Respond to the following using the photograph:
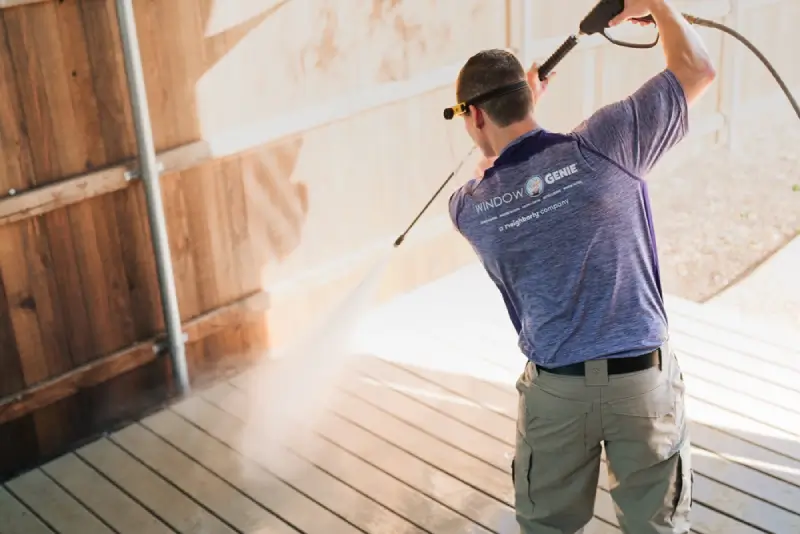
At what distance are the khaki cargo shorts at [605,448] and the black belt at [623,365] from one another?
0.05 ft

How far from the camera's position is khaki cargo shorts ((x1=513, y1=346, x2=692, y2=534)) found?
107 inches

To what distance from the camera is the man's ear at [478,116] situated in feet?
8.85

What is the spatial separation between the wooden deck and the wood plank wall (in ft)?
1.11

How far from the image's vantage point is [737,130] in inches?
317

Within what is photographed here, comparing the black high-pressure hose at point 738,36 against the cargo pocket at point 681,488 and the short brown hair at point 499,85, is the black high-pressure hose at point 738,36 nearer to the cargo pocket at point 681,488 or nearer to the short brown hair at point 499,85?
the short brown hair at point 499,85

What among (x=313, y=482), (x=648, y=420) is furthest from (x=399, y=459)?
(x=648, y=420)

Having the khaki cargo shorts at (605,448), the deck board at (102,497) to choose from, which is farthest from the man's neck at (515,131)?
the deck board at (102,497)

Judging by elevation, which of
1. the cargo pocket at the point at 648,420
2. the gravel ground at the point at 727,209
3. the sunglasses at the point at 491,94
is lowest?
the gravel ground at the point at 727,209

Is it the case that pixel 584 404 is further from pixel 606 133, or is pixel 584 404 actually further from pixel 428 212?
pixel 428 212

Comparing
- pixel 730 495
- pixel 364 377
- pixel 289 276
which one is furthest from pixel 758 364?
pixel 289 276

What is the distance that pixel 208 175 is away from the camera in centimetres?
457

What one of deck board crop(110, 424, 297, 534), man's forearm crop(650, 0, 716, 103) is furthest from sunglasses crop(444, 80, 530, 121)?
deck board crop(110, 424, 297, 534)

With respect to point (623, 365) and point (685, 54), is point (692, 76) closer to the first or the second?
point (685, 54)

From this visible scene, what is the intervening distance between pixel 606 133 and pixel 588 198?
0.17 meters
